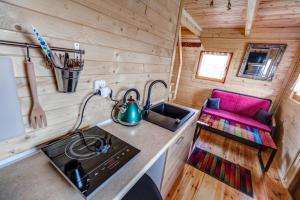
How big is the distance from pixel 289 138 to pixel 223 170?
1158 millimetres

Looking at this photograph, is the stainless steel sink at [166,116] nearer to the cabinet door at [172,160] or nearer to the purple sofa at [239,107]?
the cabinet door at [172,160]

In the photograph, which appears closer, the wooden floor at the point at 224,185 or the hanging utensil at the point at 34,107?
the hanging utensil at the point at 34,107

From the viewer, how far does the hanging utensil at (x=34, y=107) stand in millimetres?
616

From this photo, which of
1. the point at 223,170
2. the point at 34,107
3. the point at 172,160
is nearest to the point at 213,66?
the point at 223,170

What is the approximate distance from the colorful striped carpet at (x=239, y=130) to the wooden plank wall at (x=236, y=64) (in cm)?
113

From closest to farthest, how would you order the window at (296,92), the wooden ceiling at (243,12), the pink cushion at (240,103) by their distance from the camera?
1. the wooden ceiling at (243,12)
2. the window at (296,92)
3. the pink cushion at (240,103)

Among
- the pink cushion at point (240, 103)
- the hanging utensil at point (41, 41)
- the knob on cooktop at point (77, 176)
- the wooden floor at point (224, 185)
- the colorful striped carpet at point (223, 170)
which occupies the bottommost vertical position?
the wooden floor at point (224, 185)

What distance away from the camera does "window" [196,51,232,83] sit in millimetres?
3549

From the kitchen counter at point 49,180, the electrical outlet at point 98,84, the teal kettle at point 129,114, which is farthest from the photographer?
the teal kettle at point 129,114

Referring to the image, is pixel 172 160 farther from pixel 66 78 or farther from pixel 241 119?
pixel 241 119

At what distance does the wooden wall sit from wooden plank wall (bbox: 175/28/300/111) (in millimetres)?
239

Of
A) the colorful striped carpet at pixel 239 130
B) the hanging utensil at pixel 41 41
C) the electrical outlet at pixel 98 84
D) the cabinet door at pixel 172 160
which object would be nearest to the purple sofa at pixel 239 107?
the colorful striped carpet at pixel 239 130

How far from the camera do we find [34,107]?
677mm

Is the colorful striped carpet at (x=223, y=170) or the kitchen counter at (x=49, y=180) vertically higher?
the kitchen counter at (x=49, y=180)
